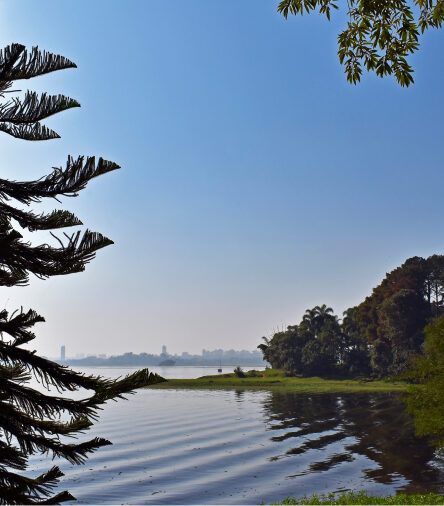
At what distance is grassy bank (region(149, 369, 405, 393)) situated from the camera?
263 feet

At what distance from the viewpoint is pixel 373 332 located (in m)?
96.4

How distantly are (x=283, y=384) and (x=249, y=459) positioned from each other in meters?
65.4

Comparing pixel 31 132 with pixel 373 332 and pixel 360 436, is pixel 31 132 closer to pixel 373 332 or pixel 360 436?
pixel 360 436

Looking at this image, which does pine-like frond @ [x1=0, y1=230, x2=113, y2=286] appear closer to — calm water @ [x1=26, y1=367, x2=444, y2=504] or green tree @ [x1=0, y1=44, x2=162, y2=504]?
green tree @ [x1=0, y1=44, x2=162, y2=504]

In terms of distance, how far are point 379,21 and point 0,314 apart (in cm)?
650

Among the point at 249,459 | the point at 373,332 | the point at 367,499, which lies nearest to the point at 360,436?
the point at 249,459

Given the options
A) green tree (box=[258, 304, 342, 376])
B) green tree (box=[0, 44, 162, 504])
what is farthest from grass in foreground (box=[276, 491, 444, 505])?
green tree (box=[258, 304, 342, 376])

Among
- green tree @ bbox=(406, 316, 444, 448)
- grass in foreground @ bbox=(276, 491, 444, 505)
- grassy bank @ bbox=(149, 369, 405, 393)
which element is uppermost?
green tree @ bbox=(406, 316, 444, 448)

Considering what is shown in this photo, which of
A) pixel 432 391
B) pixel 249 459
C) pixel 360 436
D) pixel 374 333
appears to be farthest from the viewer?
pixel 374 333

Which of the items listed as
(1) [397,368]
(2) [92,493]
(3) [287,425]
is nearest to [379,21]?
(2) [92,493]

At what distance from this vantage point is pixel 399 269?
98.7 metres

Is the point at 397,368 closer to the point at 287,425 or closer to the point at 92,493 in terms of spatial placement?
the point at 287,425

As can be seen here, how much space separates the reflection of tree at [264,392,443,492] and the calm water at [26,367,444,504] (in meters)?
0.07

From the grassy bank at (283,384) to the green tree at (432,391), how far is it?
54564mm
